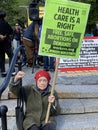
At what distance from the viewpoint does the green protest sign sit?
15.1 feet

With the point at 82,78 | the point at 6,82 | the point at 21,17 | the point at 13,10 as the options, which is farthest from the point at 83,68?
the point at 21,17

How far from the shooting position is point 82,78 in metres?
7.38

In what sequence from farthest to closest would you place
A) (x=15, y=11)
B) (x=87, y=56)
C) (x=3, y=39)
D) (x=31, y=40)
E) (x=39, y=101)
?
(x=15, y=11)
(x=31, y=40)
(x=87, y=56)
(x=3, y=39)
(x=39, y=101)

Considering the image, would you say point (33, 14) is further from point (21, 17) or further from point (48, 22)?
point (21, 17)

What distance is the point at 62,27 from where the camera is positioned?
15.4ft

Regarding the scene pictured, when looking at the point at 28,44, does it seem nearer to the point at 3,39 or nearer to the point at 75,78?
the point at 3,39

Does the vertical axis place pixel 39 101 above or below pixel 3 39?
below

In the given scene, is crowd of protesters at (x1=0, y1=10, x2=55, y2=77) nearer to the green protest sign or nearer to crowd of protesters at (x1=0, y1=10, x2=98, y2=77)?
crowd of protesters at (x1=0, y1=10, x2=98, y2=77)

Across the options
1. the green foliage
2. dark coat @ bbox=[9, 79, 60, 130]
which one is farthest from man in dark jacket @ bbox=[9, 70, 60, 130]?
the green foliage

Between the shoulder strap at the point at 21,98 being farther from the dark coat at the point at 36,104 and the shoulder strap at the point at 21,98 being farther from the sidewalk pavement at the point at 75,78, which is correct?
the sidewalk pavement at the point at 75,78

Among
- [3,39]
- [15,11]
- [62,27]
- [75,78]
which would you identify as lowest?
[15,11]

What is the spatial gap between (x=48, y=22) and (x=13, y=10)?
29863 mm

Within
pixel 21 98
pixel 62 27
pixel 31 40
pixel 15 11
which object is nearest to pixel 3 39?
pixel 31 40

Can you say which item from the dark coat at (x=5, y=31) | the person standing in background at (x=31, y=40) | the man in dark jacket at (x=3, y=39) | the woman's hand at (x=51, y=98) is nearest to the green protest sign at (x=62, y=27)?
the woman's hand at (x=51, y=98)
